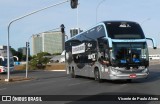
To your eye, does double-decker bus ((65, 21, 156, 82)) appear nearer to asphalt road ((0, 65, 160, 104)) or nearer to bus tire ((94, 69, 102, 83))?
bus tire ((94, 69, 102, 83))

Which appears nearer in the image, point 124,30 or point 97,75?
point 124,30

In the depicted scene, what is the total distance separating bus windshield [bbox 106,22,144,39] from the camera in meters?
23.8

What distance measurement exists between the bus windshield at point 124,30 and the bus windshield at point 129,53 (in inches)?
21.5

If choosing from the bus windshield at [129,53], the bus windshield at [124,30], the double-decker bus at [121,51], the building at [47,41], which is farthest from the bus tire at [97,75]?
the building at [47,41]

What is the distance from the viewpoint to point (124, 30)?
78.9ft

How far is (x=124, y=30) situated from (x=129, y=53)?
1.50 meters

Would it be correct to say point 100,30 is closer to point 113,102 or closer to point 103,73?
point 103,73

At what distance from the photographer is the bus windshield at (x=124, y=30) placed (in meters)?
23.8

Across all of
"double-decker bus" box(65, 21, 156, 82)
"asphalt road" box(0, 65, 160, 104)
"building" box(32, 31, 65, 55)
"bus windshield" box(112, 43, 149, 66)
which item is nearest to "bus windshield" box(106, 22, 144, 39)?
"double-decker bus" box(65, 21, 156, 82)

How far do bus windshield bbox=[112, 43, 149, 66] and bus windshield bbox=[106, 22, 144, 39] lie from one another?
0.55m

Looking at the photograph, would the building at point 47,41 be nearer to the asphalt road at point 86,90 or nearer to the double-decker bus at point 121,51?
the double-decker bus at point 121,51

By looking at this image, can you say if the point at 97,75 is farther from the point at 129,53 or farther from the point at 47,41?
the point at 47,41

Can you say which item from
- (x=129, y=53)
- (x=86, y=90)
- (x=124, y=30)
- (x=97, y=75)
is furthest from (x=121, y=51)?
(x=86, y=90)

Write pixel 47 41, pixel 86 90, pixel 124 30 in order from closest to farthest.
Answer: pixel 86 90 → pixel 124 30 → pixel 47 41
